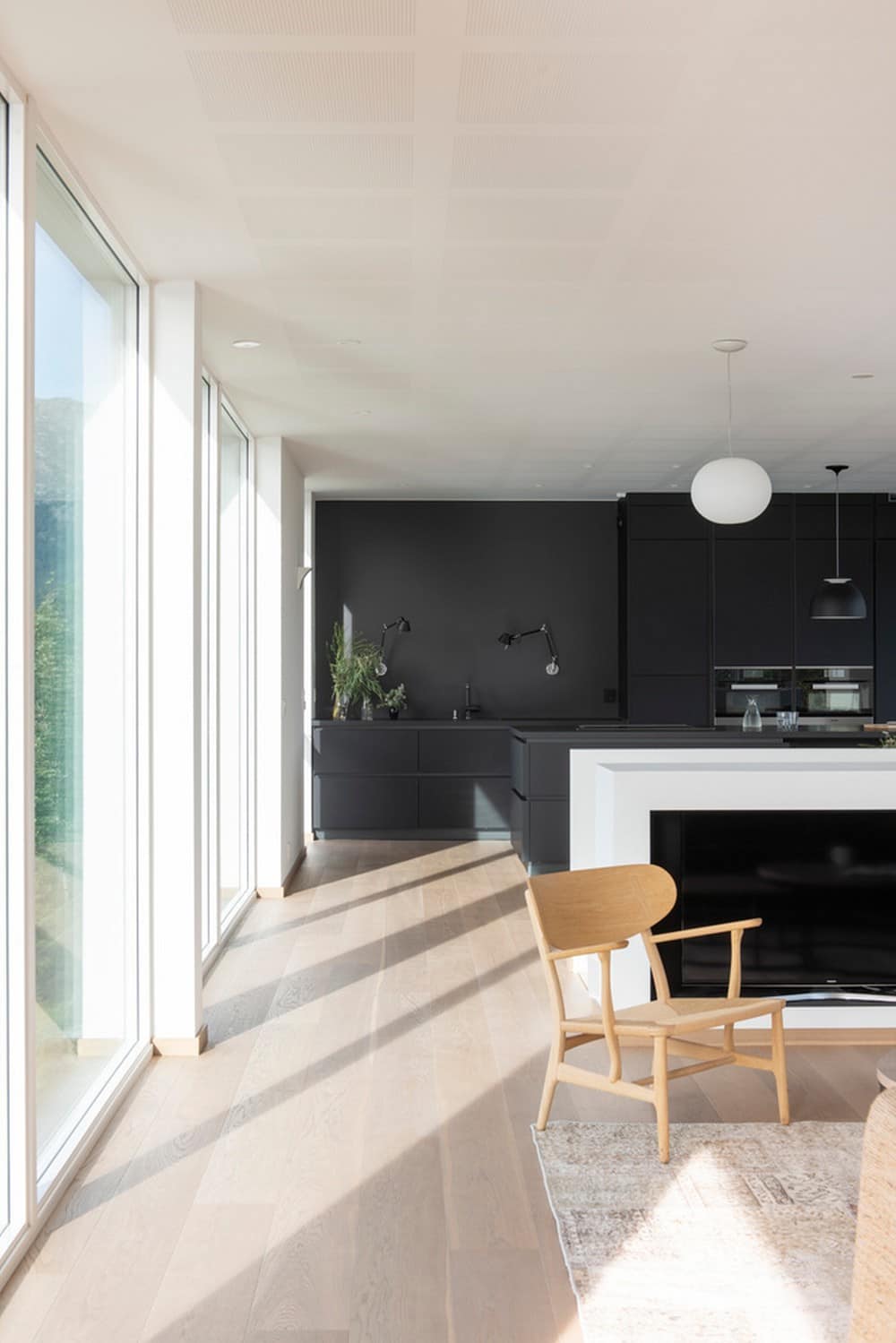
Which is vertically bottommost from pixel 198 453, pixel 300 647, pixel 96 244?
pixel 300 647

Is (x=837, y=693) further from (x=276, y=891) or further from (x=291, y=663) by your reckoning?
(x=276, y=891)

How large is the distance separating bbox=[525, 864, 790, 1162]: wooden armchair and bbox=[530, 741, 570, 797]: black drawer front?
155 inches

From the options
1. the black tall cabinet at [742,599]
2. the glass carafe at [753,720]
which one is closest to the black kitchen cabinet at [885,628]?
the black tall cabinet at [742,599]

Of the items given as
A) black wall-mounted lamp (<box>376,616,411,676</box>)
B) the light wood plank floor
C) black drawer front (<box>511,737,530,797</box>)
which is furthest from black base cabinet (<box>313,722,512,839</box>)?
the light wood plank floor

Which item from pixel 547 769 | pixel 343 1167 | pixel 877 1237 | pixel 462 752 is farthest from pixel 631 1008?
pixel 462 752

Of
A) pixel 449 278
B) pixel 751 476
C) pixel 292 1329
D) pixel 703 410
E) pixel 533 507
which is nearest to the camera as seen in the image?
pixel 292 1329

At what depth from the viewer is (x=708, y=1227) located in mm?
3004

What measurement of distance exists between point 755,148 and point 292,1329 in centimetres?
310

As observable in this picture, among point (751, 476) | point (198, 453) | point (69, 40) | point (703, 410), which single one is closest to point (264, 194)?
point (69, 40)

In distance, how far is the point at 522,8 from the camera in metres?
2.57

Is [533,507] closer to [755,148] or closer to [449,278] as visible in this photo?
[449,278]

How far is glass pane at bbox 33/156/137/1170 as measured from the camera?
332cm

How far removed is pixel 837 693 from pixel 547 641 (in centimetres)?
240

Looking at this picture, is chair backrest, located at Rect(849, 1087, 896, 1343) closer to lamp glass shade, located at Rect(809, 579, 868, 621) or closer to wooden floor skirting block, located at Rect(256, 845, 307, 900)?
wooden floor skirting block, located at Rect(256, 845, 307, 900)
